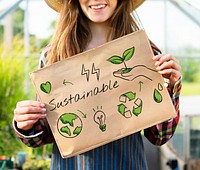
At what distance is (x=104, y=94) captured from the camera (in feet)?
4.70

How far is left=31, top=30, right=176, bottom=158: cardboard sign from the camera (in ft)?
4.63

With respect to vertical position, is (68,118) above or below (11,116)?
above

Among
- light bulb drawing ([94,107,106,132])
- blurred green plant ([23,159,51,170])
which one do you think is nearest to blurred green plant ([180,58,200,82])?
blurred green plant ([23,159,51,170])

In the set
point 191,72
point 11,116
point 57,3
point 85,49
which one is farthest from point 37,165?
point 191,72

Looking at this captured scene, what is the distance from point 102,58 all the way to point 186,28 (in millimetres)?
7771

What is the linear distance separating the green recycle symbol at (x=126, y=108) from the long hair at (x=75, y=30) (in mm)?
166

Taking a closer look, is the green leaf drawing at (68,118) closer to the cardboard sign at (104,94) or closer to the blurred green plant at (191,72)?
the cardboard sign at (104,94)

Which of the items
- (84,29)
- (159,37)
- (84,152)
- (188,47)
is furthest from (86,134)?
(188,47)

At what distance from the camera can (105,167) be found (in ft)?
4.66

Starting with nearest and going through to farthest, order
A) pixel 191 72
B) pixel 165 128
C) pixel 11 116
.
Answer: pixel 165 128 → pixel 11 116 → pixel 191 72

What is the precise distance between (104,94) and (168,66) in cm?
17

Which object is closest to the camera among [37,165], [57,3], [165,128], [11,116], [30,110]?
[30,110]

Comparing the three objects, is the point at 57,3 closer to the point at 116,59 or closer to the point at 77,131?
the point at 116,59

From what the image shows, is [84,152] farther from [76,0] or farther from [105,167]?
[76,0]
